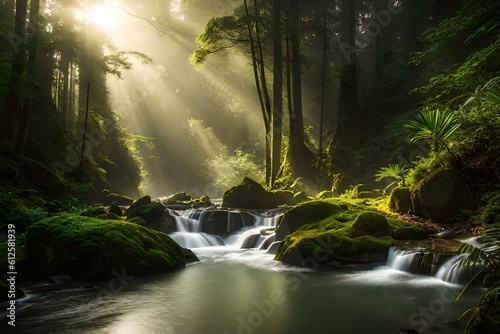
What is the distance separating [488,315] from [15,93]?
16.6 meters

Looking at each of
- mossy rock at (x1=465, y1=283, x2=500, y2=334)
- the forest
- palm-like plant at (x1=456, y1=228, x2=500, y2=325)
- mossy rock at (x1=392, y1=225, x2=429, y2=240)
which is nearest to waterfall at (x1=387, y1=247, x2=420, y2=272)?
mossy rock at (x1=392, y1=225, x2=429, y2=240)

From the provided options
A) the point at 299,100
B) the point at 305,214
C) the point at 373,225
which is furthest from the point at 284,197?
the point at 373,225

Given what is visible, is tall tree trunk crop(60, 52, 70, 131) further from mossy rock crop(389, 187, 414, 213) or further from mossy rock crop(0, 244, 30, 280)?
mossy rock crop(389, 187, 414, 213)

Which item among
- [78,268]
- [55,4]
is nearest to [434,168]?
[78,268]

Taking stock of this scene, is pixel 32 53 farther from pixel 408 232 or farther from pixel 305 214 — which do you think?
pixel 408 232

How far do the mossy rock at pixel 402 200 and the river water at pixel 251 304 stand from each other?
3853mm

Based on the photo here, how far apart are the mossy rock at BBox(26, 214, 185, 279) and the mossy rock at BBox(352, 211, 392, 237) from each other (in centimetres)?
486

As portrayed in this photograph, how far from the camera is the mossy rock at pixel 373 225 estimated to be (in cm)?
915

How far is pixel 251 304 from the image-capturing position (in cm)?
632

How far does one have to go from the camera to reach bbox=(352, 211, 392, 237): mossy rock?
9151 millimetres

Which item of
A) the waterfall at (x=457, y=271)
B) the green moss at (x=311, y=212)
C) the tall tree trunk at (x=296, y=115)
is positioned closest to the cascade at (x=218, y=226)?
the green moss at (x=311, y=212)

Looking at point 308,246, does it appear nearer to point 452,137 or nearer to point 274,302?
point 274,302

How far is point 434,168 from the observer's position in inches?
415

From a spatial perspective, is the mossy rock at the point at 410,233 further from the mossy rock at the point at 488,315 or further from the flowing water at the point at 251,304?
the mossy rock at the point at 488,315
